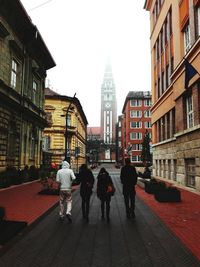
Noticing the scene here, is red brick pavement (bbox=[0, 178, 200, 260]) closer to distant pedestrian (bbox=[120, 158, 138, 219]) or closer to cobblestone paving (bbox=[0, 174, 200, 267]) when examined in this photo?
cobblestone paving (bbox=[0, 174, 200, 267])

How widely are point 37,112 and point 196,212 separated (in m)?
21.3

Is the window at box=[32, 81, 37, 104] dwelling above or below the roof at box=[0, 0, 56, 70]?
below

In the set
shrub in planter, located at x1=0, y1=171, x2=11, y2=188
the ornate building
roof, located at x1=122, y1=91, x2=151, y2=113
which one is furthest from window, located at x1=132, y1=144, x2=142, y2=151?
shrub in planter, located at x1=0, y1=171, x2=11, y2=188

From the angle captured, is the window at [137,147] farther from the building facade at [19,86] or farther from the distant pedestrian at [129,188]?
the distant pedestrian at [129,188]

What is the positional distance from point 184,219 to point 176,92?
516 inches

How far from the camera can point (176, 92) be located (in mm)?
20516

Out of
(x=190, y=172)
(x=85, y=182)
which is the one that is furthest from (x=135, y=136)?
(x=85, y=182)

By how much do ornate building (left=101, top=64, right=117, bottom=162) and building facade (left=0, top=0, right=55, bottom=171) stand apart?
10521cm

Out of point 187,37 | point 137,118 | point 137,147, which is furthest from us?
point 137,118

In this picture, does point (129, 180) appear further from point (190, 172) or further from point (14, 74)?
point (14, 74)

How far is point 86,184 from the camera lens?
362 inches

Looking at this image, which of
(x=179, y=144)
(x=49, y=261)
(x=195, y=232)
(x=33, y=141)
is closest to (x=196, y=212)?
(x=195, y=232)

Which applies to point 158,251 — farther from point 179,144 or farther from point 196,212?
point 179,144

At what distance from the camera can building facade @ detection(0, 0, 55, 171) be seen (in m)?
19.3
